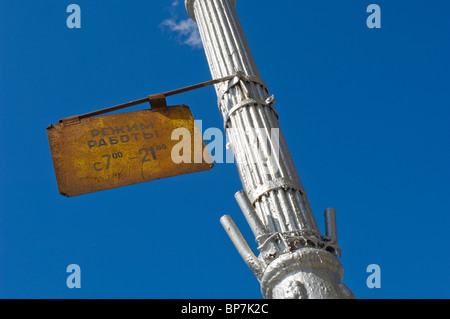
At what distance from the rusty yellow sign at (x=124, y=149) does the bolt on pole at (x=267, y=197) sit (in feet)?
2.15

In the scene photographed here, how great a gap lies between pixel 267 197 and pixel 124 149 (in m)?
2.18

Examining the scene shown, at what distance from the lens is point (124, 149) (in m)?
7.77

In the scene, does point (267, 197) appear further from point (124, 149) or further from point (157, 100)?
point (157, 100)

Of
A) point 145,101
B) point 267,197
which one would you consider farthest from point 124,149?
point 267,197

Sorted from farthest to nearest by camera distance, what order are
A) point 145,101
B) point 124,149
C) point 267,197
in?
point 145,101
point 124,149
point 267,197

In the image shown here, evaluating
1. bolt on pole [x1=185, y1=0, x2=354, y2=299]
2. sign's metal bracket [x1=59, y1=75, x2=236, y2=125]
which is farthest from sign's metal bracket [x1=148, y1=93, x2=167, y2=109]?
bolt on pole [x1=185, y1=0, x2=354, y2=299]

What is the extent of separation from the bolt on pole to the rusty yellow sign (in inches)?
25.8

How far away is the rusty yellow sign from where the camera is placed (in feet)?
24.6

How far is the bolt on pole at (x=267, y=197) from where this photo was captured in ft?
20.2

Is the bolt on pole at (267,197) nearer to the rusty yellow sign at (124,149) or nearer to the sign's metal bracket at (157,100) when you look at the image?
the rusty yellow sign at (124,149)

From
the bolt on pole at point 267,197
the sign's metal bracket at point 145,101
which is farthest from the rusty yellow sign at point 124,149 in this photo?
the bolt on pole at point 267,197
